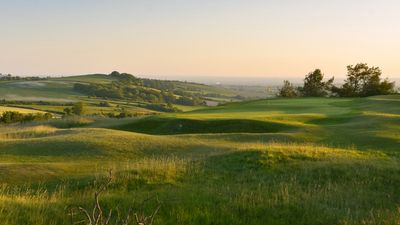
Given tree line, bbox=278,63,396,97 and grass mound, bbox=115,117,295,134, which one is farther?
tree line, bbox=278,63,396,97

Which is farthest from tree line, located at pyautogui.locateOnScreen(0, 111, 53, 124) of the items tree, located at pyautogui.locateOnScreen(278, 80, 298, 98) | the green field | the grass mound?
tree, located at pyautogui.locateOnScreen(278, 80, 298, 98)

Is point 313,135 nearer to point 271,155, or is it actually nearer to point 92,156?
point 271,155

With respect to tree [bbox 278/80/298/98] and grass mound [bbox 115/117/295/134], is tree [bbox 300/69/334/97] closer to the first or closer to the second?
tree [bbox 278/80/298/98]

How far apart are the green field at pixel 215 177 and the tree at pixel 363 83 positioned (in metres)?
61.1

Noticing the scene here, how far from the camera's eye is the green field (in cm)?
1221

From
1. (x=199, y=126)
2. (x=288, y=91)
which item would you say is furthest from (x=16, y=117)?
(x=288, y=91)

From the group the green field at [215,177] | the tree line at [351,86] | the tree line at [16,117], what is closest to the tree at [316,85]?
the tree line at [351,86]

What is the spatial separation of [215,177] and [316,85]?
90.5 m

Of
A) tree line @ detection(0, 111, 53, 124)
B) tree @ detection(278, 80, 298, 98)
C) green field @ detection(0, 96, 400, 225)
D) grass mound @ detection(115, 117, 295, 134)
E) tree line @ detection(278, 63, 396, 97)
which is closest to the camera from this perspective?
green field @ detection(0, 96, 400, 225)

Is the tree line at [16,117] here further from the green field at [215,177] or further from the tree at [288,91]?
the tree at [288,91]

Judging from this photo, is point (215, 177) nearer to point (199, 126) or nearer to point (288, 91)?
point (199, 126)

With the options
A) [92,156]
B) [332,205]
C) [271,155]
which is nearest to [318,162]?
[271,155]

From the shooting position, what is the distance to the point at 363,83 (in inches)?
3893

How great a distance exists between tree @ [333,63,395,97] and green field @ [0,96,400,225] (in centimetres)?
6111
